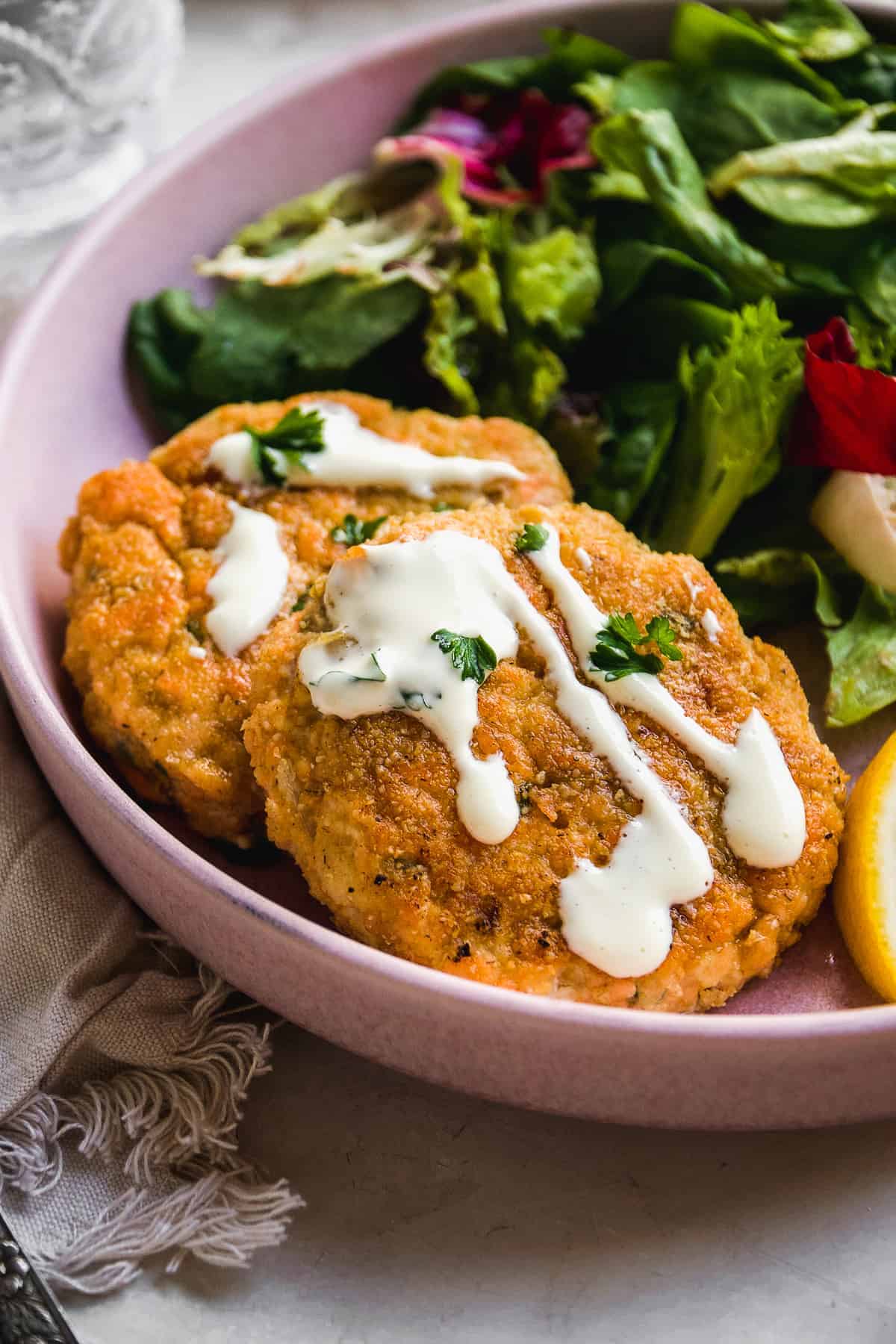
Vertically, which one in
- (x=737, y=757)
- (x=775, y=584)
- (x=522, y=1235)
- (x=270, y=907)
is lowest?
(x=522, y=1235)

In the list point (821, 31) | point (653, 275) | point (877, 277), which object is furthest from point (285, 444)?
point (821, 31)

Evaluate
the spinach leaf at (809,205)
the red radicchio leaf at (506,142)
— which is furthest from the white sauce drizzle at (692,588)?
the red radicchio leaf at (506,142)

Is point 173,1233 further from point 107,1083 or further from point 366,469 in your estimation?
point 366,469

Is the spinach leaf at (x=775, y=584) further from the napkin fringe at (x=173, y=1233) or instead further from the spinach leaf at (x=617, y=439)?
the napkin fringe at (x=173, y=1233)

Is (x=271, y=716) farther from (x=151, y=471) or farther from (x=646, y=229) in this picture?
(x=646, y=229)

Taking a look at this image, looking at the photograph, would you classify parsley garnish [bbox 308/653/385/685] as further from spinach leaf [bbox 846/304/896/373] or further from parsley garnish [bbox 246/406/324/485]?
spinach leaf [bbox 846/304/896/373]

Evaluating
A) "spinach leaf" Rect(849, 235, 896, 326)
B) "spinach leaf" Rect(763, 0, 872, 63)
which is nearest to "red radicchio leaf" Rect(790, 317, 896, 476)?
"spinach leaf" Rect(849, 235, 896, 326)

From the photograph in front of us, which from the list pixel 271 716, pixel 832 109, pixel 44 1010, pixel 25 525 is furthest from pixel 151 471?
pixel 832 109
